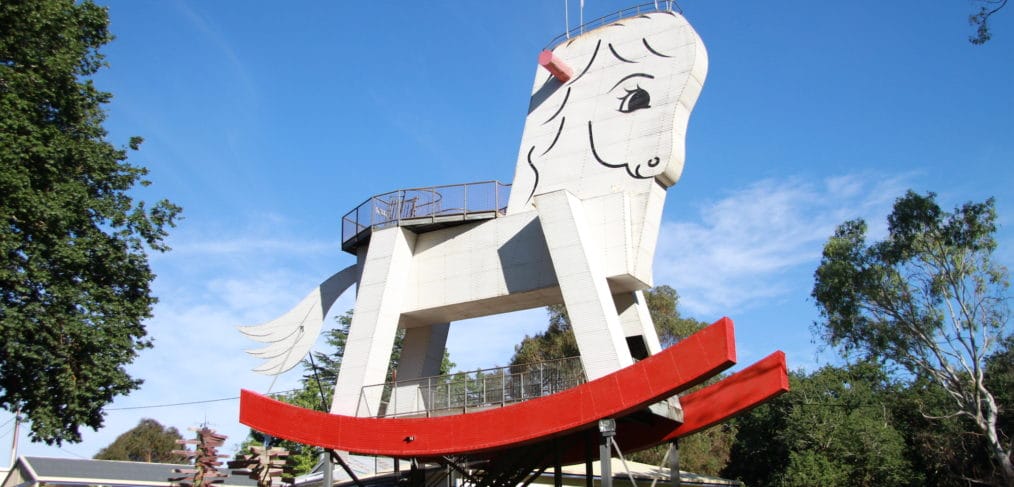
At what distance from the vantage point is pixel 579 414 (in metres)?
15.8

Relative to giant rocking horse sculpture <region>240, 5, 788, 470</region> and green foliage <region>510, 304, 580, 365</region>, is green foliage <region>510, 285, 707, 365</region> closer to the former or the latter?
green foliage <region>510, 304, 580, 365</region>

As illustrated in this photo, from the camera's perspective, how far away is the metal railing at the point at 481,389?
59.6 ft

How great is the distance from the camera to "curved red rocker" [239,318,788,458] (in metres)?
14.8

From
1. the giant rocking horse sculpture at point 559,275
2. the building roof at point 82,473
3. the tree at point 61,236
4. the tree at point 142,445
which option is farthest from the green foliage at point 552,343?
the tree at point 142,445

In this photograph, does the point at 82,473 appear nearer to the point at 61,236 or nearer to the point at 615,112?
the point at 61,236

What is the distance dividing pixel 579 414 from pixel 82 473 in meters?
21.2

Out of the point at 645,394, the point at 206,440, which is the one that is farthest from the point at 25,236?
the point at 645,394

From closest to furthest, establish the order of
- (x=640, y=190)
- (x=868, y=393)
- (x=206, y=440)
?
(x=206, y=440) < (x=640, y=190) < (x=868, y=393)

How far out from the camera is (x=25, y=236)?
20469 mm

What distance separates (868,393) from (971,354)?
9.44 m

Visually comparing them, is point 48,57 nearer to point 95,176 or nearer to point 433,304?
point 95,176

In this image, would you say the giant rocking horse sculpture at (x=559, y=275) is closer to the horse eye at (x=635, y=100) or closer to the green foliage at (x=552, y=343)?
the horse eye at (x=635, y=100)

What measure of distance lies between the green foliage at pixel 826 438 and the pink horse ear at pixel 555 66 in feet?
63.7

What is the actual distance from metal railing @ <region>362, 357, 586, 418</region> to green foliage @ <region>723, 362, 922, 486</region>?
58.6 feet
